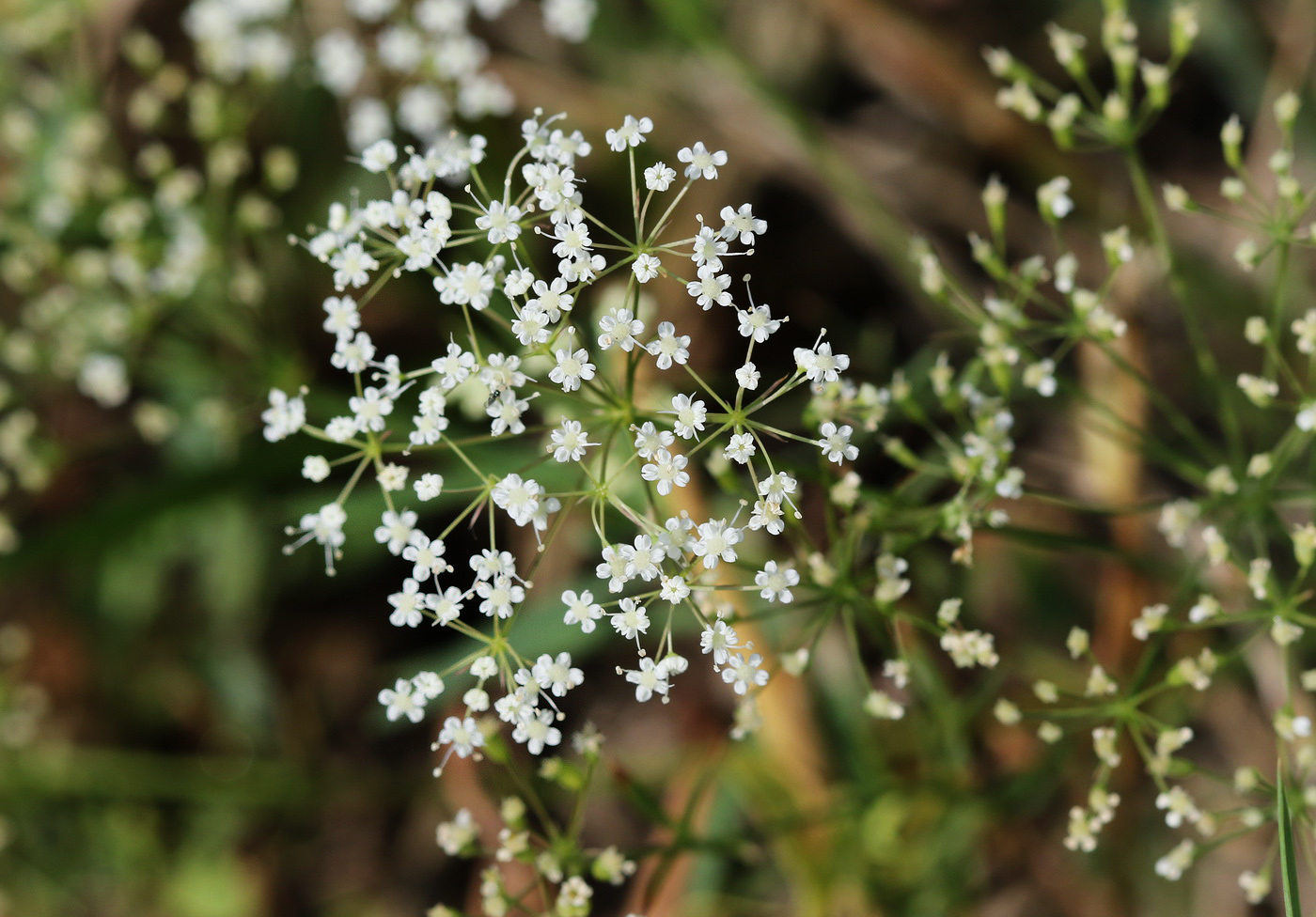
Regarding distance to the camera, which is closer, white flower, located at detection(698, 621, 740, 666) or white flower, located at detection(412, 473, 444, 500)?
white flower, located at detection(698, 621, 740, 666)

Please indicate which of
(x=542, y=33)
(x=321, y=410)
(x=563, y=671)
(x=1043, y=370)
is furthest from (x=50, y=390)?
(x=1043, y=370)

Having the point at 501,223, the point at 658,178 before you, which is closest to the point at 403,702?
the point at 501,223

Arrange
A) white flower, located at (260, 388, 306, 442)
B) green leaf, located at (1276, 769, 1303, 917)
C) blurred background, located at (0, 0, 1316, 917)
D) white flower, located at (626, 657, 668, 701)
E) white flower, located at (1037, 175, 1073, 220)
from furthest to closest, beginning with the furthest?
blurred background, located at (0, 0, 1316, 917) < white flower, located at (1037, 175, 1073, 220) < white flower, located at (260, 388, 306, 442) < white flower, located at (626, 657, 668, 701) < green leaf, located at (1276, 769, 1303, 917)

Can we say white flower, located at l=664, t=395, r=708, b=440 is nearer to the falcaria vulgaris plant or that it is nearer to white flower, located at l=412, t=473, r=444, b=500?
the falcaria vulgaris plant

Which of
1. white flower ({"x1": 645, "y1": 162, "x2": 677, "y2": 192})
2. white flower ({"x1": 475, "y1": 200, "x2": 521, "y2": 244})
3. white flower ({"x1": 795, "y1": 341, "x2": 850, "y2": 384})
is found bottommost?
white flower ({"x1": 795, "y1": 341, "x2": 850, "y2": 384})

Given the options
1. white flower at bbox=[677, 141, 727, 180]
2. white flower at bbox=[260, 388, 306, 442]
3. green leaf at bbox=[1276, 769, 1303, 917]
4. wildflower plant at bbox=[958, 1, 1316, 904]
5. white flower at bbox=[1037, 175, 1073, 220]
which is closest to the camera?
green leaf at bbox=[1276, 769, 1303, 917]

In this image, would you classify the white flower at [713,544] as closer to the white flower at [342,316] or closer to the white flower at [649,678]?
the white flower at [649,678]

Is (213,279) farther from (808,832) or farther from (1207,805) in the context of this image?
(1207,805)

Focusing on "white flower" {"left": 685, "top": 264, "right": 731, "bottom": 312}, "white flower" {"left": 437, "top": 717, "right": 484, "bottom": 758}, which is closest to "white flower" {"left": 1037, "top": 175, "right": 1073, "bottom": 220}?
"white flower" {"left": 685, "top": 264, "right": 731, "bottom": 312}
